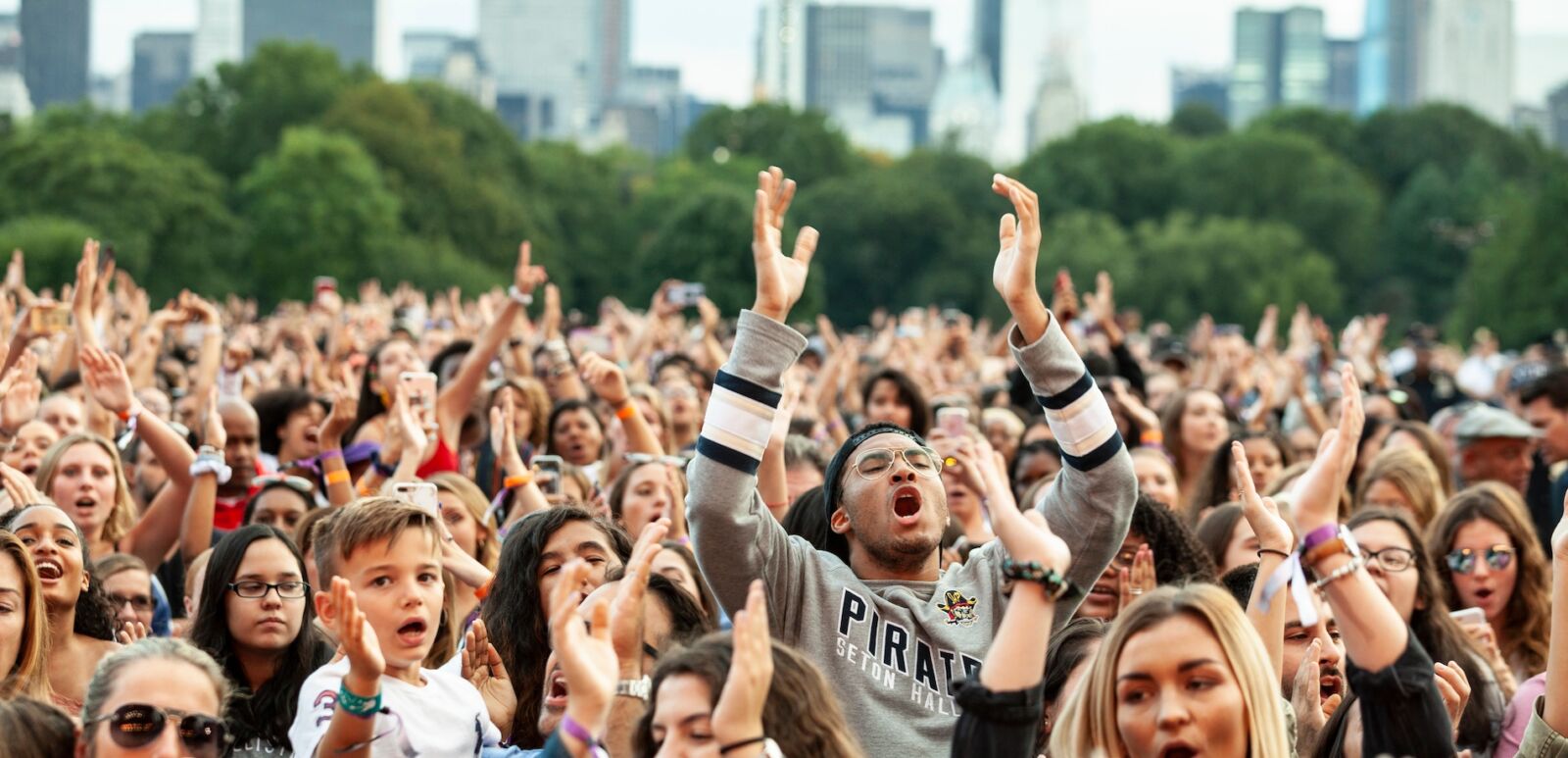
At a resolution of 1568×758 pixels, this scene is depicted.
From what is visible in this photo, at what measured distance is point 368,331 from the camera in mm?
18531

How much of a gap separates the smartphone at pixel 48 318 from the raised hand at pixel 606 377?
12.8ft

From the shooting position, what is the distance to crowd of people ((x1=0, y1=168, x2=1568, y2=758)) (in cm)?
454

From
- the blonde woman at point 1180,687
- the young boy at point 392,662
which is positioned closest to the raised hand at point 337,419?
the young boy at point 392,662

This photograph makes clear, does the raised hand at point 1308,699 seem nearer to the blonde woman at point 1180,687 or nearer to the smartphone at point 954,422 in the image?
the blonde woman at point 1180,687

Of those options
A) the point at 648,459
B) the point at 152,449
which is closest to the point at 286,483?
the point at 152,449

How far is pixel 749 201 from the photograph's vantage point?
70.9 metres

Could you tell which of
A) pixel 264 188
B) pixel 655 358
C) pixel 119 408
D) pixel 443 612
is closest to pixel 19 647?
pixel 443 612

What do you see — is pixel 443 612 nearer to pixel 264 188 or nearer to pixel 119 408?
pixel 119 408

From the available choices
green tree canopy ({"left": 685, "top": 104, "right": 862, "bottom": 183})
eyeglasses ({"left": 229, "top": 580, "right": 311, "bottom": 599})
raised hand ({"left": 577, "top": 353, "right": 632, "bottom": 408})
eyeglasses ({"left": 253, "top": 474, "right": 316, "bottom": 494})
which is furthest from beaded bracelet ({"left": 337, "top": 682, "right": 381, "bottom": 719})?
green tree canopy ({"left": 685, "top": 104, "right": 862, "bottom": 183})

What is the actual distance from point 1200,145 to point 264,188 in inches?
1504

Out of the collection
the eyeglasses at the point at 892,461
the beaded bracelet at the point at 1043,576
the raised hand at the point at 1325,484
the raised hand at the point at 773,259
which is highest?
the raised hand at the point at 773,259

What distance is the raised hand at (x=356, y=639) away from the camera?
15.7 ft

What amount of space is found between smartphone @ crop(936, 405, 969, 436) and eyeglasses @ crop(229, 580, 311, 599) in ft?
10.8

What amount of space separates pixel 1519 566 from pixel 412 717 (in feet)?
13.4
